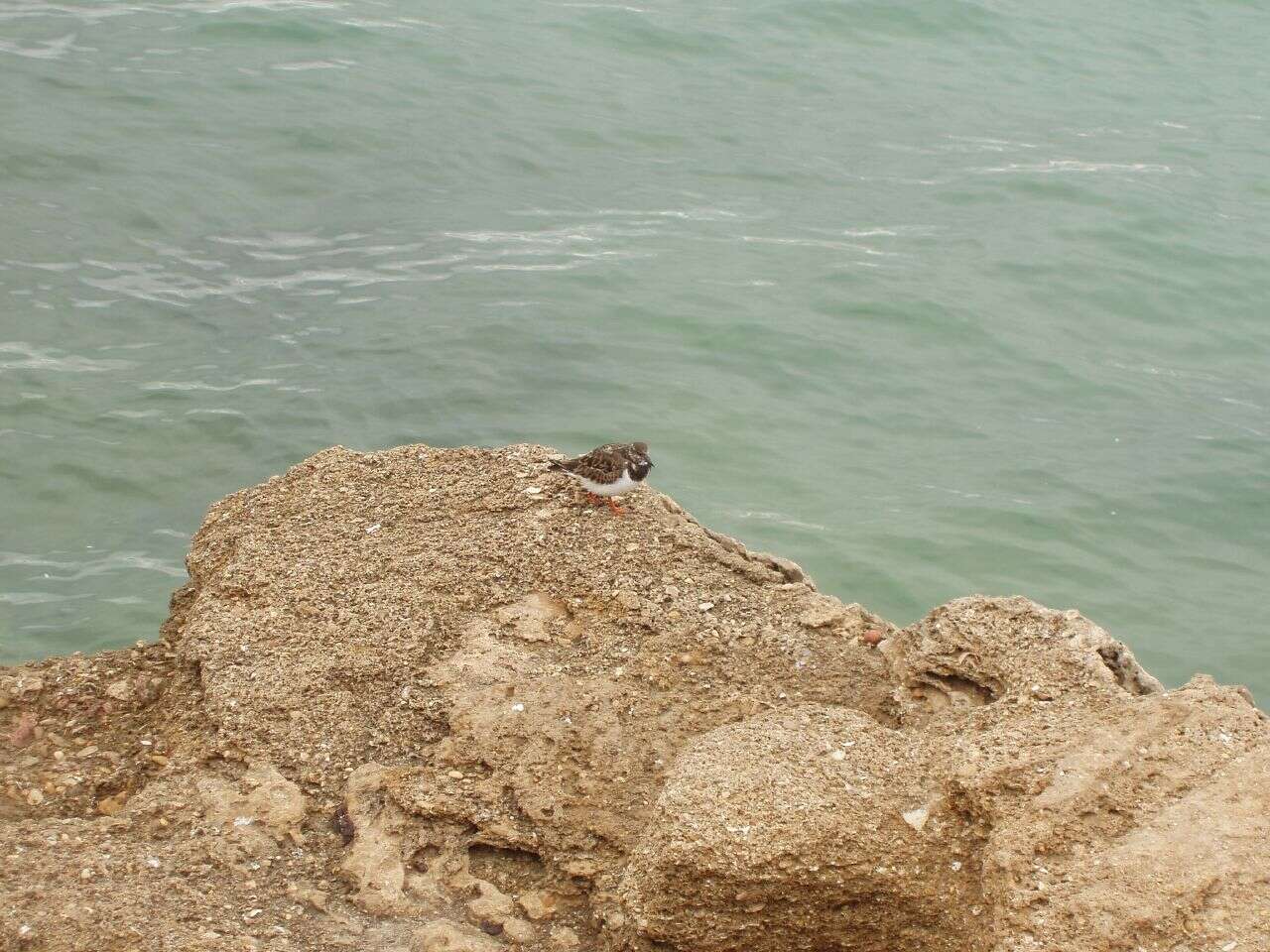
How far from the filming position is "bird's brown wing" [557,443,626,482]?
17.6 ft

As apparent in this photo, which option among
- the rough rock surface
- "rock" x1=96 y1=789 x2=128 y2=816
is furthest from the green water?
"rock" x1=96 y1=789 x2=128 y2=816


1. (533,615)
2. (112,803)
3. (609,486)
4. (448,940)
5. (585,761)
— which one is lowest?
(112,803)

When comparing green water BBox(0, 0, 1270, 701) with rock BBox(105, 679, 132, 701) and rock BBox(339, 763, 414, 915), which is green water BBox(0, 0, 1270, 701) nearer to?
rock BBox(105, 679, 132, 701)

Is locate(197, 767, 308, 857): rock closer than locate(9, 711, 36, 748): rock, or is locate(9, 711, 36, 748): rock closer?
locate(197, 767, 308, 857): rock

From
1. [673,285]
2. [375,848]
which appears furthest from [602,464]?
[673,285]

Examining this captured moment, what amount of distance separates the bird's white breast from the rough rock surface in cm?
8

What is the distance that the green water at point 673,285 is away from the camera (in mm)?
10648

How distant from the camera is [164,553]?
30.9ft

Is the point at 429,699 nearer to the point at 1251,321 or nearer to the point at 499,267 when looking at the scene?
the point at 499,267

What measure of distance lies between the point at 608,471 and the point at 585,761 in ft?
4.21

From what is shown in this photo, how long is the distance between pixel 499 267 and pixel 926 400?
433cm

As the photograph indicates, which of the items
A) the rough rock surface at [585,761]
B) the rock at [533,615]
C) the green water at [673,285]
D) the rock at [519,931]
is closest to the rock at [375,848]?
the rough rock surface at [585,761]

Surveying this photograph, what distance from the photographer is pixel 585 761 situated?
14.8ft

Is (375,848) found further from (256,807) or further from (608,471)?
(608,471)
